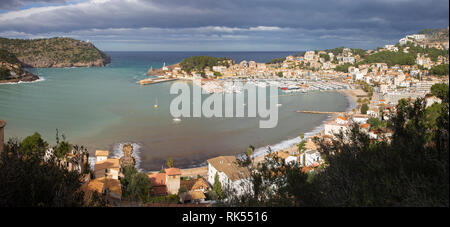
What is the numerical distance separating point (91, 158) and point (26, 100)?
9.41 m

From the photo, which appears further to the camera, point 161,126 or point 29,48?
point 29,48

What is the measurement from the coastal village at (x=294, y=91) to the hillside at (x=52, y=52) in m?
13.4

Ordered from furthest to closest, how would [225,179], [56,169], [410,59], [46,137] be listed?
[410,59] → [46,137] → [225,179] → [56,169]

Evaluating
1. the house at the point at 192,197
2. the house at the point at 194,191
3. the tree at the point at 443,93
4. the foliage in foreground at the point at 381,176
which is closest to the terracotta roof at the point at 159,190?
the house at the point at 194,191

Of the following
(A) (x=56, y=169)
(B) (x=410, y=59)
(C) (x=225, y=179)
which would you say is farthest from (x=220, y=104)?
(B) (x=410, y=59)

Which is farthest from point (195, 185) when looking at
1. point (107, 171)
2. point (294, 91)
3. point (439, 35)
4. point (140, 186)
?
point (294, 91)

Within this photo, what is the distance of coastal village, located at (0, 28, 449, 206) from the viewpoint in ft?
16.7

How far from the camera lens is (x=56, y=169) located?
2.45 m

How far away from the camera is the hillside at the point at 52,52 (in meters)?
37.1

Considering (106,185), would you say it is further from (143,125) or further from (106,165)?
(143,125)

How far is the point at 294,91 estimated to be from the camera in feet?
72.9

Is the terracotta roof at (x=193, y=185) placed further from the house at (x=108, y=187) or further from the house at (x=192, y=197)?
the house at (x=108, y=187)

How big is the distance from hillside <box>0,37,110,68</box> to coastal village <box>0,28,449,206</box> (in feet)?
43.9
